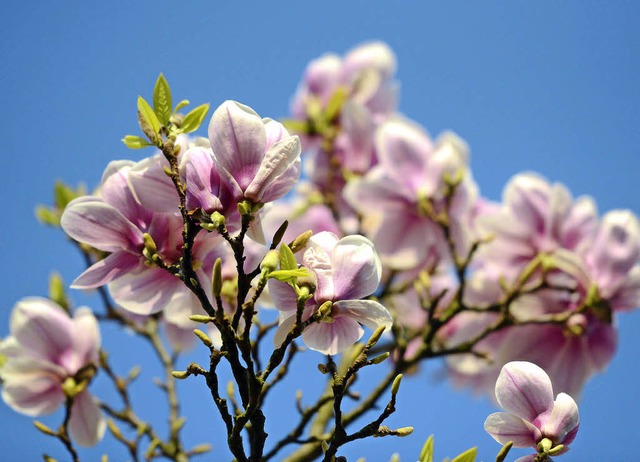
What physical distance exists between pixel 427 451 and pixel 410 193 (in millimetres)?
942

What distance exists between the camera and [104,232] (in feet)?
3.02

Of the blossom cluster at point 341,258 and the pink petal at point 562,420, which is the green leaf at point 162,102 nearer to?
the blossom cluster at point 341,258

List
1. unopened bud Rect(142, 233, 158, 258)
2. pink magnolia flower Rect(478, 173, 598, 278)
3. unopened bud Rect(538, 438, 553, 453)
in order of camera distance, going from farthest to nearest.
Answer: pink magnolia flower Rect(478, 173, 598, 278), unopened bud Rect(142, 233, 158, 258), unopened bud Rect(538, 438, 553, 453)

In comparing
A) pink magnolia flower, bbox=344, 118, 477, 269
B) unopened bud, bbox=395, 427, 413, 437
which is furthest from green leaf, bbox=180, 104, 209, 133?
pink magnolia flower, bbox=344, 118, 477, 269

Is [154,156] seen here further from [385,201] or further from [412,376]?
[412,376]

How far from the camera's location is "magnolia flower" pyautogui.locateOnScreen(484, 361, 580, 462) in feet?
2.55

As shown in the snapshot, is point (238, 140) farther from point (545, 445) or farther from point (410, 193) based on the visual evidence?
point (410, 193)

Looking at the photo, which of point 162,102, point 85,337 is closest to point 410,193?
point 85,337

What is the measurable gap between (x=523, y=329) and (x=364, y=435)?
0.82 meters

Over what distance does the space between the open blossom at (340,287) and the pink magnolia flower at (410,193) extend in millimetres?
864

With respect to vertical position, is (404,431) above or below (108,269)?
below

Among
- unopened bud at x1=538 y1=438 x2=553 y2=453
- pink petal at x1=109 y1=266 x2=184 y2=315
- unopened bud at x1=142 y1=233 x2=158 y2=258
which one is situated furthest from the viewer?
pink petal at x1=109 y1=266 x2=184 y2=315

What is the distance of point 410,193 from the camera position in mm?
1708

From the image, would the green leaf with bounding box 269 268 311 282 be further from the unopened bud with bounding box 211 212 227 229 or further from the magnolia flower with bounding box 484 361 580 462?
the magnolia flower with bounding box 484 361 580 462
